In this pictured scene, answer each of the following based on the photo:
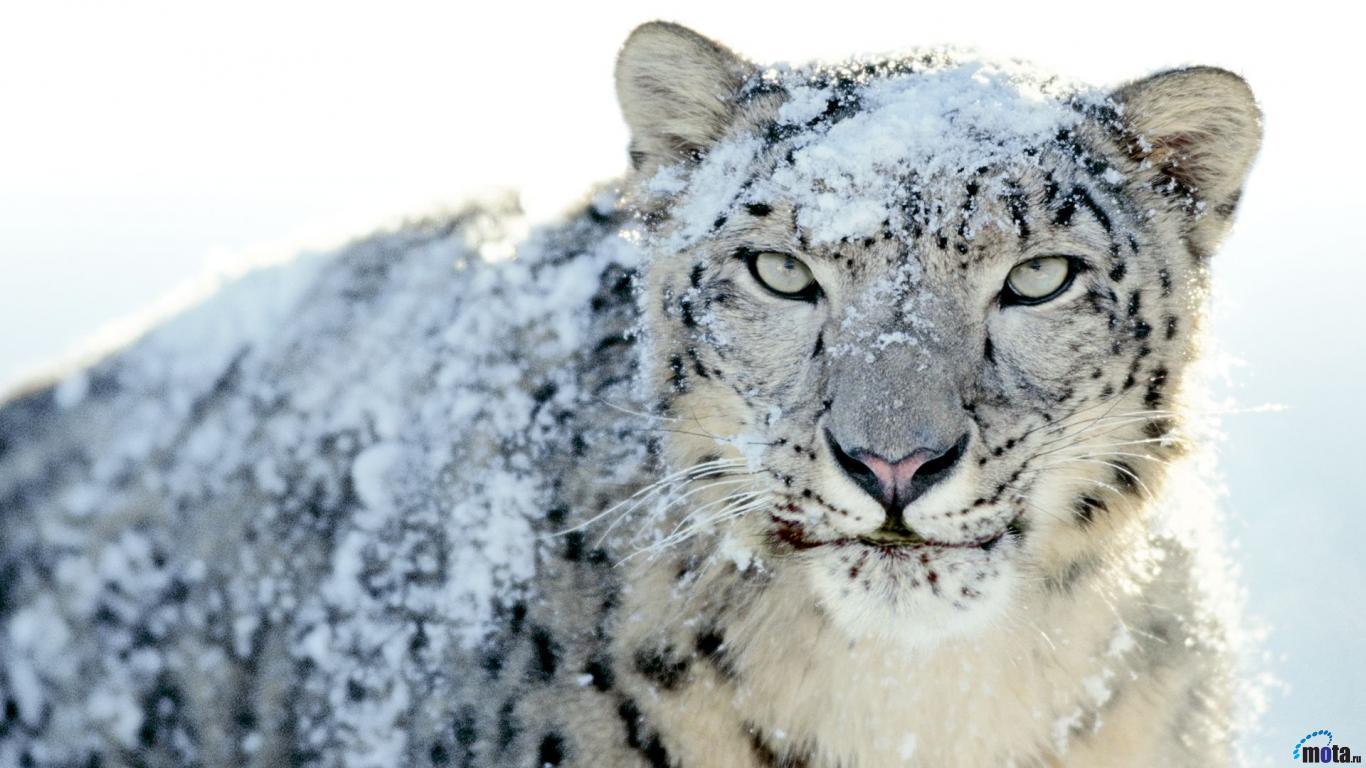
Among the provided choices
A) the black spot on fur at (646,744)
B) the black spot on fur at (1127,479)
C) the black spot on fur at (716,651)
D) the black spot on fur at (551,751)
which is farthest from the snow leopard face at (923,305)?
the black spot on fur at (551,751)

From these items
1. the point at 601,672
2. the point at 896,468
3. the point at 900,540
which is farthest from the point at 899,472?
the point at 601,672

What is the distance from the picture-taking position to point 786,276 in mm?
2713

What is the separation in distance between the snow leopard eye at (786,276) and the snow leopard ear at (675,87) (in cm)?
39

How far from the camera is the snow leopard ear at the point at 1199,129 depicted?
2.76 metres

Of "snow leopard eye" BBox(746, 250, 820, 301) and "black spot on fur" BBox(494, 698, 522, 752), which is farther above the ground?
"snow leopard eye" BBox(746, 250, 820, 301)

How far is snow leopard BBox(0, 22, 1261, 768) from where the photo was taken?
2.57m

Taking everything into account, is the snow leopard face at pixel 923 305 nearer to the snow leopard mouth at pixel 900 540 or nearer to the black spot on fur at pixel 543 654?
the snow leopard mouth at pixel 900 540

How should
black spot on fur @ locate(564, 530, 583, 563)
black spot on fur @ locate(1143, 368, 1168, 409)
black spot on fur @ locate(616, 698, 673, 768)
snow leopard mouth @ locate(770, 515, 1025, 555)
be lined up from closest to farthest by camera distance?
1. snow leopard mouth @ locate(770, 515, 1025, 555)
2. black spot on fur @ locate(1143, 368, 1168, 409)
3. black spot on fur @ locate(616, 698, 673, 768)
4. black spot on fur @ locate(564, 530, 583, 563)

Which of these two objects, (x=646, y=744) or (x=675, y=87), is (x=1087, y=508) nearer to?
(x=646, y=744)

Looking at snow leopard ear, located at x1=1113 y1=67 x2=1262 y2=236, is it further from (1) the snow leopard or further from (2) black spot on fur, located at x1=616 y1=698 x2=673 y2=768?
(2) black spot on fur, located at x1=616 y1=698 x2=673 y2=768

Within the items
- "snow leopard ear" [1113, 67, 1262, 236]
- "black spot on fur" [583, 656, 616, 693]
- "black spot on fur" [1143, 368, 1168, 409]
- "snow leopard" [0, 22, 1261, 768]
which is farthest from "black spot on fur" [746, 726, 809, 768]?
"snow leopard ear" [1113, 67, 1262, 236]

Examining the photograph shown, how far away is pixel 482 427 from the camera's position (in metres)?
3.11

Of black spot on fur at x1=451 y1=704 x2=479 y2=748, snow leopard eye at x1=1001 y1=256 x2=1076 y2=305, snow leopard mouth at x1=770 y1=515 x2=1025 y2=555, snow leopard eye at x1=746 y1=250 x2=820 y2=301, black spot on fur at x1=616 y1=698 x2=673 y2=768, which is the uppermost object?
snow leopard eye at x1=746 y1=250 x2=820 y2=301

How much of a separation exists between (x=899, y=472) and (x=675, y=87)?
3.51 feet
